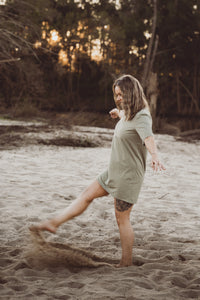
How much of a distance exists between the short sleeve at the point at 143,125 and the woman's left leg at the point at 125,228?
0.63 metres

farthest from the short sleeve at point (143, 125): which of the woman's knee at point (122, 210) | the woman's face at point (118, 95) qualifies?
the woman's knee at point (122, 210)

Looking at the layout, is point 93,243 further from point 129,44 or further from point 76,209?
point 129,44

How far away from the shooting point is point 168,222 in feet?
17.3

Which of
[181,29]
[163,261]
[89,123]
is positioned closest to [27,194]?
[163,261]

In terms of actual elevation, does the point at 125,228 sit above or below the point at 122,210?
below

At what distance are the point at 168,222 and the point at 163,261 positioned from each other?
139 cm

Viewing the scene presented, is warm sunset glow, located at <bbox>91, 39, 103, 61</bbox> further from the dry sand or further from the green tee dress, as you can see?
the green tee dress

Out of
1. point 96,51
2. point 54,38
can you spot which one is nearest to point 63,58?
point 96,51

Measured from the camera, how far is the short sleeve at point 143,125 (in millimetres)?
3147

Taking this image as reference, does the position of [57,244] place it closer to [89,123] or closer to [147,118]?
[147,118]

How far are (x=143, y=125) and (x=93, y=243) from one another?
176cm

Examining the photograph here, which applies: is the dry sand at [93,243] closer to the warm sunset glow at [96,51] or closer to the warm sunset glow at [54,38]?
the warm sunset glow at [54,38]

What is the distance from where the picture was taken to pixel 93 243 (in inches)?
172

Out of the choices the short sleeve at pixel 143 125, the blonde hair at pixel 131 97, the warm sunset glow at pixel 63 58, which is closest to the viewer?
the short sleeve at pixel 143 125
